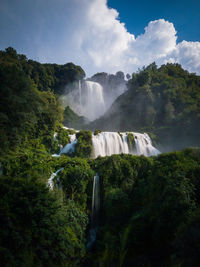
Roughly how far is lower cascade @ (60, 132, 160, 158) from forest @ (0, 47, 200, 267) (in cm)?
98

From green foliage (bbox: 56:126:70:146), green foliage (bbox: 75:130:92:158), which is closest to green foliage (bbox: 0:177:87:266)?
green foliage (bbox: 75:130:92:158)

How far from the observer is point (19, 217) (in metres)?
3.89

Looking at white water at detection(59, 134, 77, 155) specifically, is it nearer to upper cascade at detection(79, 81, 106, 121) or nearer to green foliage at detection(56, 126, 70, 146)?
green foliage at detection(56, 126, 70, 146)

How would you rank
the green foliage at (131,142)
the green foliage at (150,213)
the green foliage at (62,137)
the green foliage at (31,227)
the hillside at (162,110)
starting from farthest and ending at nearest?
the hillside at (162,110) → the green foliage at (131,142) → the green foliage at (62,137) → the green foliage at (31,227) → the green foliage at (150,213)

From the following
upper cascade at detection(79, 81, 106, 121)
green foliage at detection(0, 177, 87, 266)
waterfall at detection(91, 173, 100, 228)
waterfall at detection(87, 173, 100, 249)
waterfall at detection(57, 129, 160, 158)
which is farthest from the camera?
upper cascade at detection(79, 81, 106, 121)

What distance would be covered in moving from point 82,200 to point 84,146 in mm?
8434

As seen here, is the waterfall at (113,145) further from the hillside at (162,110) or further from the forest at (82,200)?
the hillside at (162,110)

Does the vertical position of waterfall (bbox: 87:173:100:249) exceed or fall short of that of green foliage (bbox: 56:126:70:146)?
it falls short

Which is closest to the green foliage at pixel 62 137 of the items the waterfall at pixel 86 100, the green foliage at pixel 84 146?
the green foliage at pixel 84 146

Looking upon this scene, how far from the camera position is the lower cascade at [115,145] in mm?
17116

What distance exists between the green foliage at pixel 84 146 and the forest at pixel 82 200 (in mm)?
115

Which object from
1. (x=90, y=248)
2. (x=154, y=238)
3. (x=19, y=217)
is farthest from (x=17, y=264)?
(x=90, y=248)

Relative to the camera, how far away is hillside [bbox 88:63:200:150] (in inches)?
961

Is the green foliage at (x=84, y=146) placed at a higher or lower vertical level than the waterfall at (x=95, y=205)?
higher
